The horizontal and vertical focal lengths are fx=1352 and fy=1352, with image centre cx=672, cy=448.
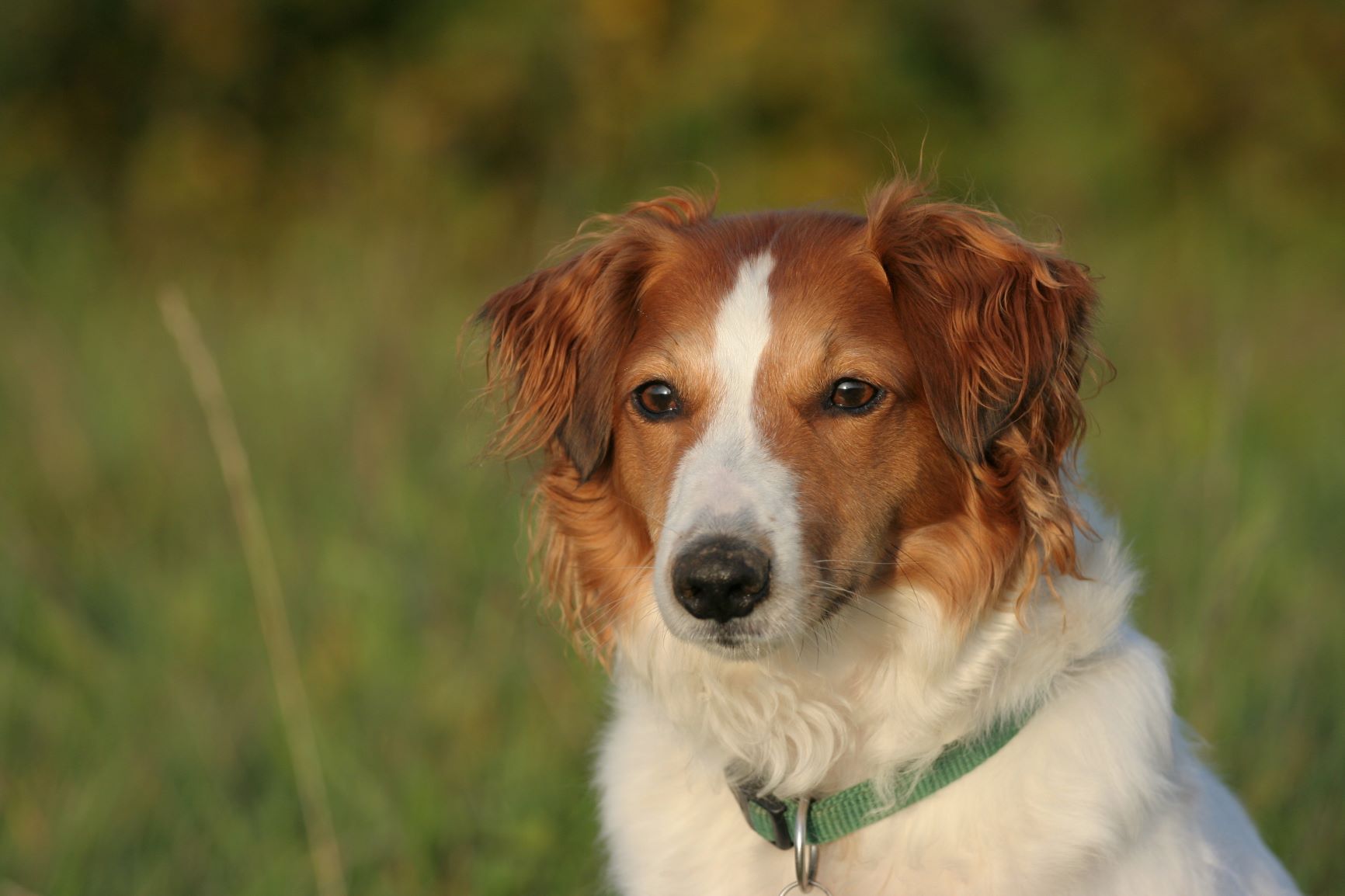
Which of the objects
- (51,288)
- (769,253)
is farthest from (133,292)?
(769,253)

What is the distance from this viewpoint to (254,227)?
35.6 ft

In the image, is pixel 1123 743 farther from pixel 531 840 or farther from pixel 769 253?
pixel 531 840

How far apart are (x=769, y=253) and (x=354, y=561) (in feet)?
9.80

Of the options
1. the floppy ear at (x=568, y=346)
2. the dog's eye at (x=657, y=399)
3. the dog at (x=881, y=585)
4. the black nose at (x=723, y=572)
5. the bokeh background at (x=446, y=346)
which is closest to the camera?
the black nose at (x=723, y=572)

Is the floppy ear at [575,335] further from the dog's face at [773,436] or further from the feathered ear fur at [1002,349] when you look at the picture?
the feathered ear fur at [1002,349]

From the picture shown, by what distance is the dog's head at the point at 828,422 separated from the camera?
256 centimetres

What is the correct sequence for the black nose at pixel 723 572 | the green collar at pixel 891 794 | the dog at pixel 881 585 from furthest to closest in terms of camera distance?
the green collar at pixel 891 794, the dog at pixel 881 585, the black nose at pixel 723 572

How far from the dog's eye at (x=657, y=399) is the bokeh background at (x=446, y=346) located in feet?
2.87

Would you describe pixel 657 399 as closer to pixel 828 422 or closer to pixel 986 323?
pixel 828 422

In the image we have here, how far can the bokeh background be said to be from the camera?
14.0 feet

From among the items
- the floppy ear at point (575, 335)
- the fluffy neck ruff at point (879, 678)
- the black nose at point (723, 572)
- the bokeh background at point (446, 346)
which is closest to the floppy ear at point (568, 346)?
the floppy ear at point (575, 335)

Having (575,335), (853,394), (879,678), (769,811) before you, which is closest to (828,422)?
(853,394)

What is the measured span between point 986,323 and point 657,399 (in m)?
0.71

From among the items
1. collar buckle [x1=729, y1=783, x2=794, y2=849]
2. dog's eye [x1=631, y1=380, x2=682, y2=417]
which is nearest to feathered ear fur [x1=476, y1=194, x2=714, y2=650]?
dog's eye [x1=631, y1=380, x2=682, y2=417]
